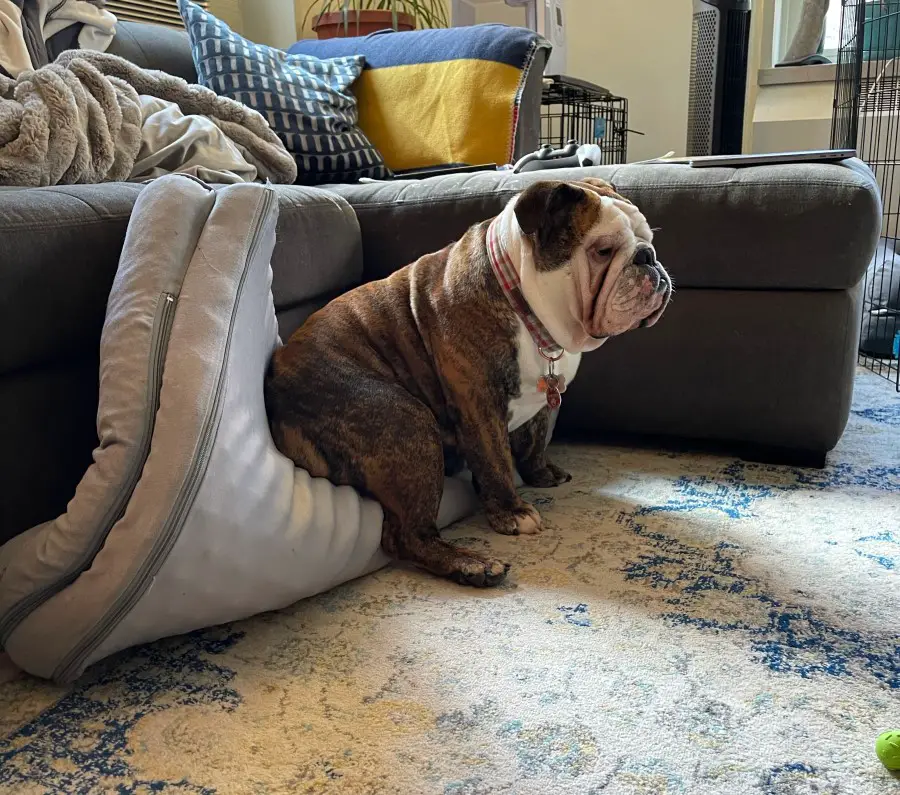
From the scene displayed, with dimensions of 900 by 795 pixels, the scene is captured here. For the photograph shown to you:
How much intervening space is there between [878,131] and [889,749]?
304 cm

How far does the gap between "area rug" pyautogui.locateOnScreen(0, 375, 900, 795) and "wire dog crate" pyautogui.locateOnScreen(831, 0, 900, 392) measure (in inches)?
46.6

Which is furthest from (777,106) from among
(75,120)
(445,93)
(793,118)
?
(75,120)

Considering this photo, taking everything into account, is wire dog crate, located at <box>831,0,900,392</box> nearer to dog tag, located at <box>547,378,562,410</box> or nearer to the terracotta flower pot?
dog tag, located at <box>547,378,562,410</box>

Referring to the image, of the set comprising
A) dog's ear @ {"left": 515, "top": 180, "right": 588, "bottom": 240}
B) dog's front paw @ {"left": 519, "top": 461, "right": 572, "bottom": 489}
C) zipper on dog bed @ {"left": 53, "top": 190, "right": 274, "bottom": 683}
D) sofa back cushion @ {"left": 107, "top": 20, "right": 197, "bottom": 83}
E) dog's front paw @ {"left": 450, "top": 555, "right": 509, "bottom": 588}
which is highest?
sofa back cushion @ {"left": 107, "top": 20, "right": 197, "bottom": 83}

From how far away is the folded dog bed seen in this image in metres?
1.00

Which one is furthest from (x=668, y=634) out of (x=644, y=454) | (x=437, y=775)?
(x=644, y=454)

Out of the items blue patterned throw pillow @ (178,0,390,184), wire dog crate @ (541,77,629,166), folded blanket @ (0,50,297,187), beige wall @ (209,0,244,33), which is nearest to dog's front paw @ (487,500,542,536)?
folded blanket @ (0,50,297,187)

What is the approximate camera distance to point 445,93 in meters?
2.54

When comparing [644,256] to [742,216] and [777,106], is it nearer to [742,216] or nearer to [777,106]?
[742,216]

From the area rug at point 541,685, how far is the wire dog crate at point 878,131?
118 cm

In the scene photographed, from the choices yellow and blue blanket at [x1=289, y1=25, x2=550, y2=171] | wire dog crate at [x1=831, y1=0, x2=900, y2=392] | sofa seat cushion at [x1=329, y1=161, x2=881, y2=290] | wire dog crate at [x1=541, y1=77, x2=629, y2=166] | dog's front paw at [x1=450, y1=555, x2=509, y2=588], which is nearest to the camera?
dog's front paw at [x1=450, y1=555, x2=509, y2=588]

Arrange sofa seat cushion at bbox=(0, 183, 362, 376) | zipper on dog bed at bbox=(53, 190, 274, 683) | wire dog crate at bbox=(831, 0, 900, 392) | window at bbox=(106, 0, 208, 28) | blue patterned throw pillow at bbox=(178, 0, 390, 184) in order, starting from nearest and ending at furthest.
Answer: zipper on dog bed at bbox=(53, 190, 274, 683) < sofa seat cushion at bbox=(0, 183, 362, 376) < blue patterned throw pillow at bbox=(178, 0, 390, 184) < wire dog crate at bbox=(831, 0, 900, 392) < window at bbox=(106, 0, 208, 28)

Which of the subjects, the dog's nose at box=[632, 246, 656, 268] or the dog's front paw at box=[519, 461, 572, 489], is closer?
the dog's nose at box=[632, 246, 656, 268]

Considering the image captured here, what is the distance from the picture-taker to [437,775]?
859 mm
